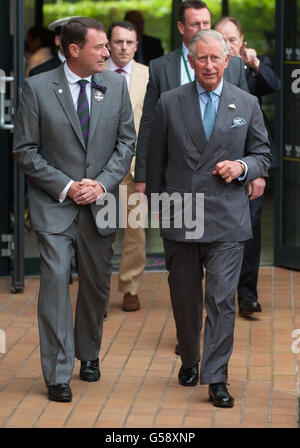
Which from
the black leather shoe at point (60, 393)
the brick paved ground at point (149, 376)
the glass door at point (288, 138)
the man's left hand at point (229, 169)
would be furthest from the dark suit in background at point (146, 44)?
the black leather shoe at point (60, 393)

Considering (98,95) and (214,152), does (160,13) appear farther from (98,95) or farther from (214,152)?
(214,152)

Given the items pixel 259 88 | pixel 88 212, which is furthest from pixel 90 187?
pixel 259 88

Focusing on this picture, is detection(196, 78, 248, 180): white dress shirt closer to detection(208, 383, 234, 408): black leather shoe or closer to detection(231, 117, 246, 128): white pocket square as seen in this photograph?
detection(231, 117, 246, 128): white pocket square

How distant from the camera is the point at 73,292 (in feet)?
27.9

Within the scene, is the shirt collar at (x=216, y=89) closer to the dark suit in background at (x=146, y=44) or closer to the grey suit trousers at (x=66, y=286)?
the grey suit trousers at (x=66, y=286)

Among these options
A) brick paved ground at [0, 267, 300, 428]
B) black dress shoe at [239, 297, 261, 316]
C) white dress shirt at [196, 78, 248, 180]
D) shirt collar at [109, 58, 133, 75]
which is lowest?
brick paved ground at [0, 267, 300, 428]

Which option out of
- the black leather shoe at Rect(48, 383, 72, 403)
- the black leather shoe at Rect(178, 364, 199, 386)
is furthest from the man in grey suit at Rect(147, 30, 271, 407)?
the black leather shoe at Rect(48, 383, 72, 403)

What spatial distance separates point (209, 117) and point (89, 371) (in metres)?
1.59

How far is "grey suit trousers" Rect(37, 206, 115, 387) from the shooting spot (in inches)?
225

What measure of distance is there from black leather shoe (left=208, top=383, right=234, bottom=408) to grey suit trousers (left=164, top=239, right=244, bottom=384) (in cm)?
5

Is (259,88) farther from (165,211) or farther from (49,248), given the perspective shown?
(49,248)

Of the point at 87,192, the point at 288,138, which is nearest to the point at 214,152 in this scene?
the point at 87,192
